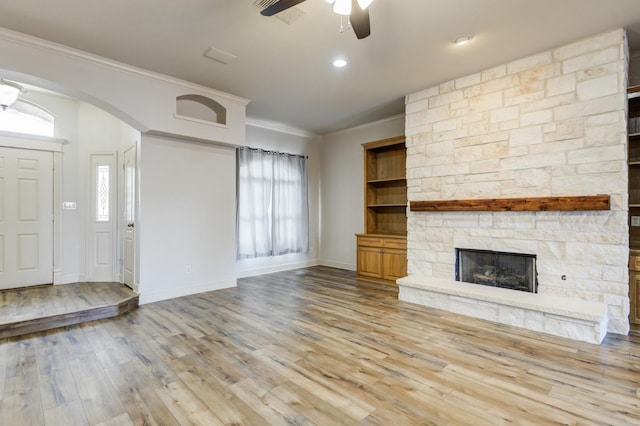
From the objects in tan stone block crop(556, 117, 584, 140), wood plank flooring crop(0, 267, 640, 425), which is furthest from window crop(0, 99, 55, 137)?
tan stone block crop(556, 117, 584, 140)

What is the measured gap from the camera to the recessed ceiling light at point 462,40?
3.38 meters

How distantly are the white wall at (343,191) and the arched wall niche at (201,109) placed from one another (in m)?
3.01

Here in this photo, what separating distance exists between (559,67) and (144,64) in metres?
5.02

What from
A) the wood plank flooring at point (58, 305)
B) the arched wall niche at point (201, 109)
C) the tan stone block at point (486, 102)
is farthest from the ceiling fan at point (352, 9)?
the wood plank flooring at point (58, 305)

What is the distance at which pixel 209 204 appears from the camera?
204 inches

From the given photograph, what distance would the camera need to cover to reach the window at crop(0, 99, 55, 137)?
4.79 m

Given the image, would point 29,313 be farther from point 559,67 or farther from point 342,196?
point 559,67

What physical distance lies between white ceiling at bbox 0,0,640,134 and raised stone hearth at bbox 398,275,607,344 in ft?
9.44

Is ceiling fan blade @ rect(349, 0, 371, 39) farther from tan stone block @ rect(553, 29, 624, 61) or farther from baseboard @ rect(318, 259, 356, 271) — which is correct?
baseboard @ rect(318, 259, 356, 271)

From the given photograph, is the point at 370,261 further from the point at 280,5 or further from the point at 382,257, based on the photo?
the point at 280,5

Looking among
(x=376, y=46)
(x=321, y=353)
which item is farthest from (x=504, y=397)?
(x=376, y=46)

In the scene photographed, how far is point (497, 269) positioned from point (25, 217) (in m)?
7.01

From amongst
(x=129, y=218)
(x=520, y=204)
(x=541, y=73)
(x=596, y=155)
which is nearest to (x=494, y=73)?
(x=541, y=73)

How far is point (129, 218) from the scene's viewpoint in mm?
5039
